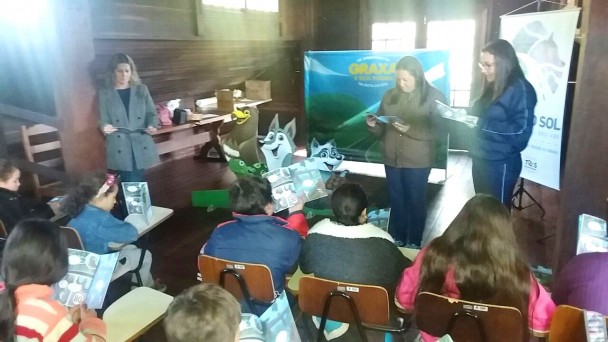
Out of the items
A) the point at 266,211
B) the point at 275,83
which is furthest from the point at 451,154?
the point at 266,211

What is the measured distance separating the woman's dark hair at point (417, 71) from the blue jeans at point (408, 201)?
1.49 feet

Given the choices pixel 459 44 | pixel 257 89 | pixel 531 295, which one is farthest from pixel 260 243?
pixel 459 44

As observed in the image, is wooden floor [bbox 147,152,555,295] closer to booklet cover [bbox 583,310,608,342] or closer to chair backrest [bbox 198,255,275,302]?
chair backrest [bbox 198,255,275,302]

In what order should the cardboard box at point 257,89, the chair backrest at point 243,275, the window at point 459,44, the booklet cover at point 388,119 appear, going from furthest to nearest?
the cardboard box at point 257,89 < the window at point 459,44 < the booklet cover at point 388,119 < the chair backrest at point 243,275

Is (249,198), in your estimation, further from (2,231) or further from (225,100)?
(225,100)

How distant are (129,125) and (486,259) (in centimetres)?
257

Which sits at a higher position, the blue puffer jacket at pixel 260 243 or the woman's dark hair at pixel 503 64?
the woman's dark hair at pixel 503 64

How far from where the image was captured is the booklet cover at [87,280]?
5.39ft

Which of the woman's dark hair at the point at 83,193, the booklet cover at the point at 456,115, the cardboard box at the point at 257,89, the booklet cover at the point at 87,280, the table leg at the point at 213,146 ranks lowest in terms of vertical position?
the table leg at the point at 213,146

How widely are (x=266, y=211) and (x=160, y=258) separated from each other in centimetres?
152

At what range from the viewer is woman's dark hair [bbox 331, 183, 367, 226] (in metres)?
1.81

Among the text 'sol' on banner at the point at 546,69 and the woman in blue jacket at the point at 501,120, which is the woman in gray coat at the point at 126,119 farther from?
the text 'sol' on banner at the point at 546,69

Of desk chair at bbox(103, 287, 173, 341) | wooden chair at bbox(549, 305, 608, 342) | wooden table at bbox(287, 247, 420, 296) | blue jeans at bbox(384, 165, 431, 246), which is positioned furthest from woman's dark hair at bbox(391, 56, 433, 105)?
desk chair at bbox(103, 287, 173, 341)

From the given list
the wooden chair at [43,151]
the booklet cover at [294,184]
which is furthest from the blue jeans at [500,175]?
the wooden chair at [43,151]
